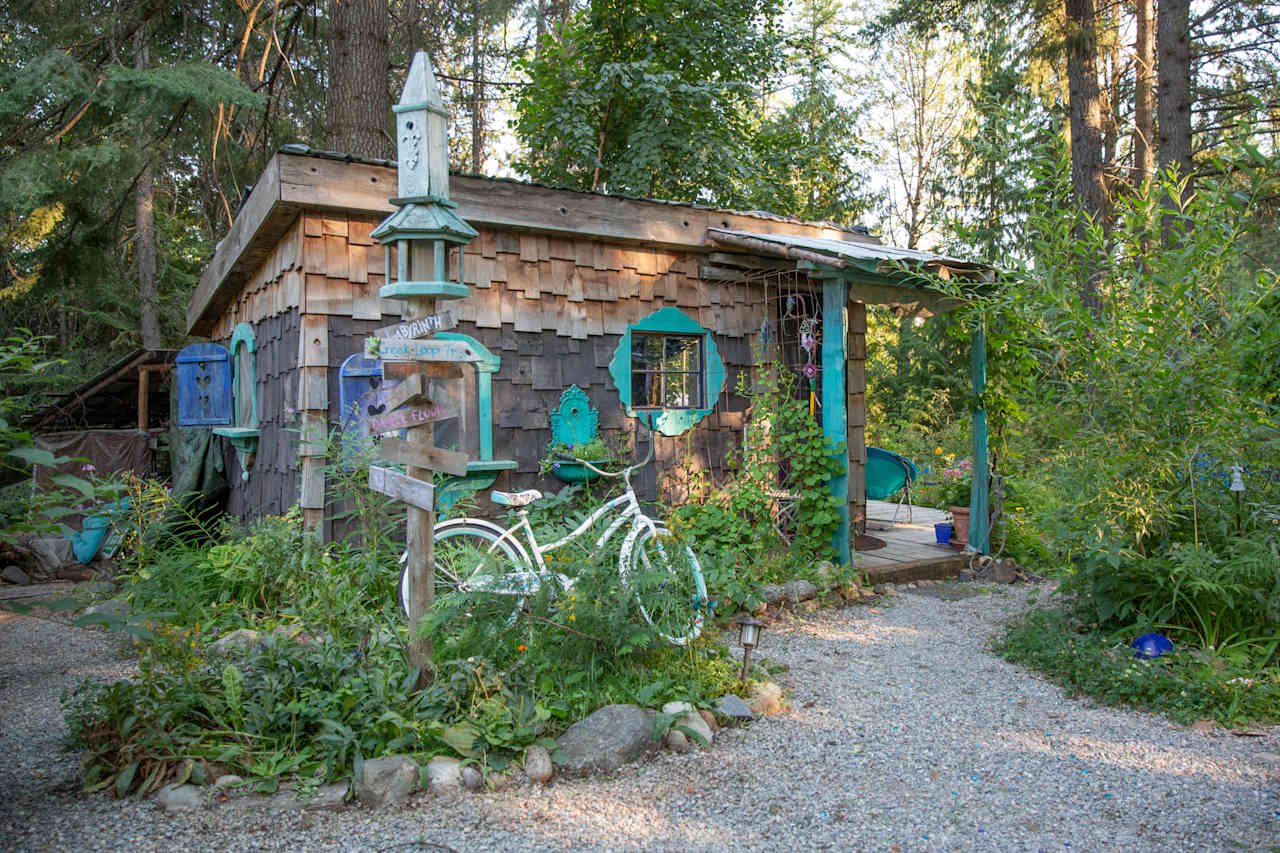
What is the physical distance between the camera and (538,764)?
3057 mm

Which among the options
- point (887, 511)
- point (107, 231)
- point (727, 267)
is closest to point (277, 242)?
point (727, 267)

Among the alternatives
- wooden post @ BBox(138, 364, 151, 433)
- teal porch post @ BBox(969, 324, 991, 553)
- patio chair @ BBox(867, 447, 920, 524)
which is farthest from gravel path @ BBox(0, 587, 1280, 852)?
wooden post @ BBox(138, 364, 151, 433)

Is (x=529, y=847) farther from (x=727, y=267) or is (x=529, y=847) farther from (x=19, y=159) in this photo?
(x=19, y=159)

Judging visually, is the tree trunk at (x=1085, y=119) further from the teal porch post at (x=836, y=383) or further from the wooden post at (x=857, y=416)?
the teal porch post at (x=836, y=383)

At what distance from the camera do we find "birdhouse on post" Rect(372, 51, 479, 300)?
3.30 m

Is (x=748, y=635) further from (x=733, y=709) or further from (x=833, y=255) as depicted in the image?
(x=833, y=255)

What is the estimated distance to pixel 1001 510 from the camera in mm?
6957

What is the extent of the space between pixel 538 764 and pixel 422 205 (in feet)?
7.59

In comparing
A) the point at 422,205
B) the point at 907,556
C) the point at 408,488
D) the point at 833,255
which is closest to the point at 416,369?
the point at 408,488

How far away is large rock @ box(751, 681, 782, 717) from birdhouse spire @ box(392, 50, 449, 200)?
267 centimetres

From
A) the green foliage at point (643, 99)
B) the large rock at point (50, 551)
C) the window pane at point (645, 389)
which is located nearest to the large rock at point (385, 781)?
the window pane at point (645, 389)

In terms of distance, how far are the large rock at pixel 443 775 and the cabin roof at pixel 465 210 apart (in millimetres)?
3433

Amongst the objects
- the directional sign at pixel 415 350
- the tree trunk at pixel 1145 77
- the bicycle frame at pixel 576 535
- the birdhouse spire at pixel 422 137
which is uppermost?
the tree trunk at pixel 1145 77

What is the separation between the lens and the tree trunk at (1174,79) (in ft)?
31.9
